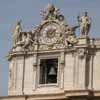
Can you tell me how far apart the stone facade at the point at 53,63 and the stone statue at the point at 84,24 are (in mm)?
226

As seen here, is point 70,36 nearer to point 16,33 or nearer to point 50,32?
point 50,32

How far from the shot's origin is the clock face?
4353cm

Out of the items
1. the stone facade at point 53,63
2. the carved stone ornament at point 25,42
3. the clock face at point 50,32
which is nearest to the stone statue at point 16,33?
the stone facade at point 53,63

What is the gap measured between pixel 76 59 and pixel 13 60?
4.39 meters

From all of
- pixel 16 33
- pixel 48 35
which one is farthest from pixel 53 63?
pixel 16 33

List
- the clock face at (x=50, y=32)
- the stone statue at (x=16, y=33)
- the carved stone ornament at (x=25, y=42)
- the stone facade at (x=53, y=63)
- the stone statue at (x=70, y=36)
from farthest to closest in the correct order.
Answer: the stone statue at (x=16, y=33) < the carved stone ornament at (x=25, y=42) < the clock face at (x=50, y=32) < the stone statue at (x=70, y=36) < the stone facade at (x=53, y=63)

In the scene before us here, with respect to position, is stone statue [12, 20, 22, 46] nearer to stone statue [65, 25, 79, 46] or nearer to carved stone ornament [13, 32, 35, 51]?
carved stone ornament [13, 32, 35, 51]

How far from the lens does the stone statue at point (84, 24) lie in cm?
4259

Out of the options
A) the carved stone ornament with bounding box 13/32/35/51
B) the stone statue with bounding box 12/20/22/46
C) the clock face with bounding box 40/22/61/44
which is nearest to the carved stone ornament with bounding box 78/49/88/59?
the clock face with bounding box 40/22/61/44

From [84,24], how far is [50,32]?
240 cm

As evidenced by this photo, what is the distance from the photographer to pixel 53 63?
4341cm

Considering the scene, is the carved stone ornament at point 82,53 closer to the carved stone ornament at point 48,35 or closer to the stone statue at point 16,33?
the carved stone ornament at point 48,35

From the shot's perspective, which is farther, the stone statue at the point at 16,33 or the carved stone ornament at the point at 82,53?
the stone statue at the point at 16,33

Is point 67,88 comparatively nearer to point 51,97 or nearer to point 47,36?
point 51,97
